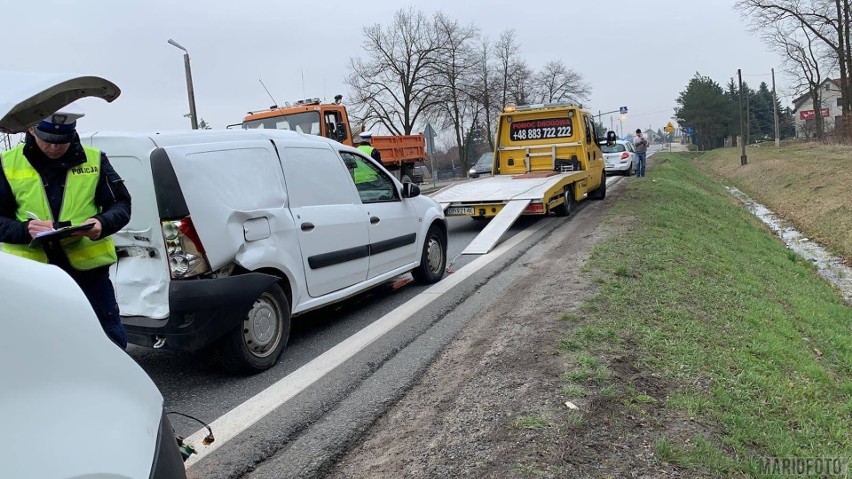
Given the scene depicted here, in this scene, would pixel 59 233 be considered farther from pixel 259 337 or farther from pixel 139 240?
pixel 259 337

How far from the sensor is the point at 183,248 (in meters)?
4.14

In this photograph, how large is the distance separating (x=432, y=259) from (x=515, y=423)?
163 inches

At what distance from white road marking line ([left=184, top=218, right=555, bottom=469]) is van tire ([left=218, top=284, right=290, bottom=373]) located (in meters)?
0.26

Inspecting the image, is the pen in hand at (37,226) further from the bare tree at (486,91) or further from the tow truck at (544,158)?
the bare tree at (486,91)

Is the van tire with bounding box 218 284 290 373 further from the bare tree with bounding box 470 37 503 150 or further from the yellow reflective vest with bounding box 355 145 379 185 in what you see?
the bare tree with bounding box 470 37 503 150

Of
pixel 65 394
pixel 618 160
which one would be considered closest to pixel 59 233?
pixel 65 394

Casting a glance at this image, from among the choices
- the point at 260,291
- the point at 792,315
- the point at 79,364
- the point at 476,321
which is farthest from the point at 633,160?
the point at 79,364

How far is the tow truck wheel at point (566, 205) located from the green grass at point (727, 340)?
2.78 metres

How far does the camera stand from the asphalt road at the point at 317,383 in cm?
332

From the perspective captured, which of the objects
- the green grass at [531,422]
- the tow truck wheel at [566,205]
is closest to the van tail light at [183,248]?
the green grass at [531,422]

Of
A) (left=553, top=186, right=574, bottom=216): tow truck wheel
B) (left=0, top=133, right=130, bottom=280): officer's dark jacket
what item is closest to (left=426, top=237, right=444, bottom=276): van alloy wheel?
(left=0, top=133, right=130, bottom=280): officer's dark jacket

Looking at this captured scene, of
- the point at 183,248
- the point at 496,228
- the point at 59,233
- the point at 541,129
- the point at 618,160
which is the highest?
the point at 541,129

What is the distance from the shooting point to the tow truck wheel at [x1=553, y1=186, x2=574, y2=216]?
41.4 ft

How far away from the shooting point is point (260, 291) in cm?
433
